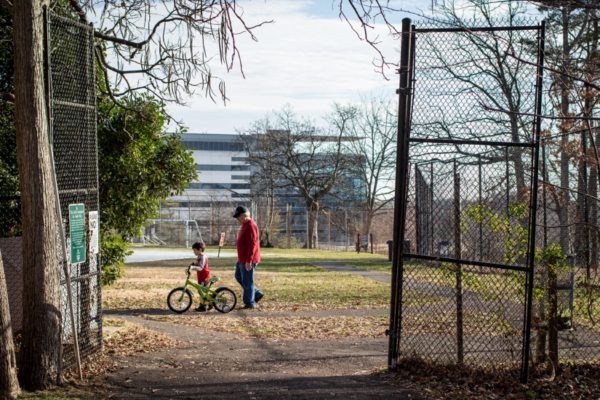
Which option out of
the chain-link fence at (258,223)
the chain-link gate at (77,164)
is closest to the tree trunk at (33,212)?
the chain-link gate at (77,164)

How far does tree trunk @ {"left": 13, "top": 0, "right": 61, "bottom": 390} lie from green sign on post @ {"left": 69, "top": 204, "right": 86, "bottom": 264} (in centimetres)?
66

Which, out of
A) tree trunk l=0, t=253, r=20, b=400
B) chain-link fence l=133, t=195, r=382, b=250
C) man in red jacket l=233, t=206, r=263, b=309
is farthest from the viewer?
chain-link fence l=133, t=195, r=382, b=250

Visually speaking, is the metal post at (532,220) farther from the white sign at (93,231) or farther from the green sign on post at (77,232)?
the white sign at (93,231)

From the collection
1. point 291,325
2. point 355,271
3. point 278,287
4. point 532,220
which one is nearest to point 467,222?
point 532,220

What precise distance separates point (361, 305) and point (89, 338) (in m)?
8.26

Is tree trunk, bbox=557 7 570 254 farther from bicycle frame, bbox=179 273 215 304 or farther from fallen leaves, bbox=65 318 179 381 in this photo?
bicycle frame, bbox=179 273 215 304

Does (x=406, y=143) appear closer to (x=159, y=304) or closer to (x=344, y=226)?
(x=159, y=304)

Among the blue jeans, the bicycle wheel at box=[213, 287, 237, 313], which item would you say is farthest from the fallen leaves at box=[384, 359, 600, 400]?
the blue jeans

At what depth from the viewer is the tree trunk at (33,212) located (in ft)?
29.0

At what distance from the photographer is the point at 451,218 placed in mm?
9445

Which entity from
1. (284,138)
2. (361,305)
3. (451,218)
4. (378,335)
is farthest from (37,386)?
(284,138)

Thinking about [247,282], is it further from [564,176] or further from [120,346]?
[564,176]

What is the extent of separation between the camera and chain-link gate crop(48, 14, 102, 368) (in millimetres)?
9680

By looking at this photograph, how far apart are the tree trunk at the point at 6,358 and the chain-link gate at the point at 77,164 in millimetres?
996
